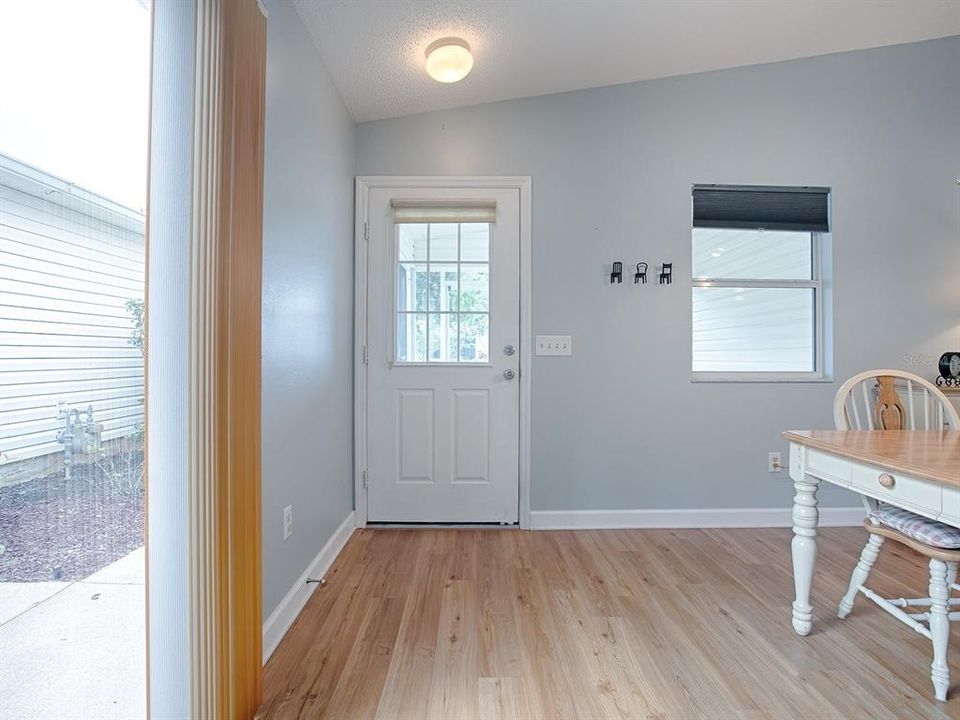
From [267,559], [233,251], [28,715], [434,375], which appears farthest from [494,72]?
[28,715]

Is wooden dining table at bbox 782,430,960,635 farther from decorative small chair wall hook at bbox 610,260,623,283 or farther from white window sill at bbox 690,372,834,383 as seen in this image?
A: decorative small chair wall hook at bbox 610,260,623,283

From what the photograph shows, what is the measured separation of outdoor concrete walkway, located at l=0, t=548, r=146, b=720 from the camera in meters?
0.87

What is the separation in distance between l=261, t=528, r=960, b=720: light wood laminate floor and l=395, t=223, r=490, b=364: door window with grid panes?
109 cm

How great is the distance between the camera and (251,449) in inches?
47.9

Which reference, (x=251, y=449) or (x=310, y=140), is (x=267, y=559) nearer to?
(x=251, y=449)

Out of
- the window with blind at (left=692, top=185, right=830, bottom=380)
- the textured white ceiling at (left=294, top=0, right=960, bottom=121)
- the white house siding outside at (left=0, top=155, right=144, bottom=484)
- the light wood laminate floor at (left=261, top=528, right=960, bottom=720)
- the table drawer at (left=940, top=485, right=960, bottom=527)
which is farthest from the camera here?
the window with blind at (left=692, top=185, right=830, bottom=380)

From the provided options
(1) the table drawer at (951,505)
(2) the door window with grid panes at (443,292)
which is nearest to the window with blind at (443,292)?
(2) the door window with grid panes at (443,292)

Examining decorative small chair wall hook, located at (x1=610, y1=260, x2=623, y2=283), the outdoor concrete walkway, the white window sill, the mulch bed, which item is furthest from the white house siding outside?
the white window sill

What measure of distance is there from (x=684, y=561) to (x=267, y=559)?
1827 millimetres

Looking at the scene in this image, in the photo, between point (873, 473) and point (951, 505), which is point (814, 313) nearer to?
point (873, 473)

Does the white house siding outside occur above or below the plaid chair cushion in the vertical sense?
above

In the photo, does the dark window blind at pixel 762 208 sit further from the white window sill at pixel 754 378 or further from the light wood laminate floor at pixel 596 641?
the light wood laminate floor at pixel 596 641

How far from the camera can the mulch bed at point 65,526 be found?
2.76ft

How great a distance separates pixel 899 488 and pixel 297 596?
195 centimetres
